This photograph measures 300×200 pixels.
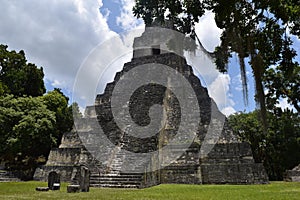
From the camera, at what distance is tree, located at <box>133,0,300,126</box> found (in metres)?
4.71

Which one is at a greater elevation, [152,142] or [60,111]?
[60,111]

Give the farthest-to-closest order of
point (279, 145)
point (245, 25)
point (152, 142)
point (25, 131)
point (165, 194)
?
point (279, 145)
point (25, 131)
point (152, 142)
point (165, 194)
point (245, 25)

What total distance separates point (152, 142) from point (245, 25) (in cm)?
836

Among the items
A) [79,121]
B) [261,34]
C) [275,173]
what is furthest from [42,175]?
[275,173]

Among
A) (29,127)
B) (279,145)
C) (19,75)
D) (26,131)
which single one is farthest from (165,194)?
(19,75)

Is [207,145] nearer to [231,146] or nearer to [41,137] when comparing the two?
[231,146]

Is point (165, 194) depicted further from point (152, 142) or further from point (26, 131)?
point (26, 131)

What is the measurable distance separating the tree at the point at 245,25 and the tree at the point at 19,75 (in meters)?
22.3

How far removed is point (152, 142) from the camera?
12.8 meters

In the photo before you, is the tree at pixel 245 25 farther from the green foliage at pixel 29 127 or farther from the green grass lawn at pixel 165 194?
the green foliage at pixel 29 127

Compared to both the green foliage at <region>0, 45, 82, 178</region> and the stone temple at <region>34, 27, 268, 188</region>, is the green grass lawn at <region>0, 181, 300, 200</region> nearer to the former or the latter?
the stone temple at <region>34, 27, 268, 188</region>

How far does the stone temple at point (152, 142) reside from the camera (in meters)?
11.5

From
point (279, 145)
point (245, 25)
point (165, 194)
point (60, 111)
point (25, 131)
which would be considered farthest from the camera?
point (279, 145)

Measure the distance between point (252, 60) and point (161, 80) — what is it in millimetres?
12401
